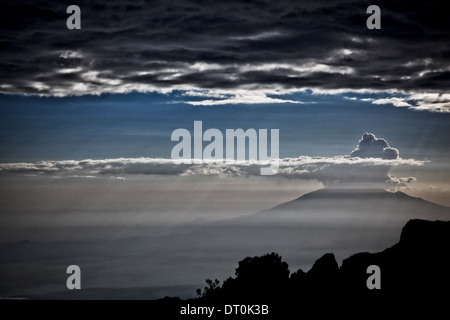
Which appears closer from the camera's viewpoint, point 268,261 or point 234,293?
point 234,293

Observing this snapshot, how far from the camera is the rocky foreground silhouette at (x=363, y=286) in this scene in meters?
57.3

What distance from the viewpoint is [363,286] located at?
62.3 meters

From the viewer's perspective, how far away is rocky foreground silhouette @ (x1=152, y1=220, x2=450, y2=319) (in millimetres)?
57344
